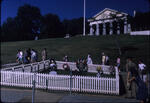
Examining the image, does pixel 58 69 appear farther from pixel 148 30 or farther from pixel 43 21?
pixel 148 30

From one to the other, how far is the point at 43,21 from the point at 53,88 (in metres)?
6.35

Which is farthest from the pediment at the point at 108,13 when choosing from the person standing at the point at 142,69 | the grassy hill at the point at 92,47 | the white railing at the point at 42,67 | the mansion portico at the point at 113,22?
the person standing at the point at 142,69

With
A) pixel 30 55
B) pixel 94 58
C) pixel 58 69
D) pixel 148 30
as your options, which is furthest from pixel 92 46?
pixel 148 30

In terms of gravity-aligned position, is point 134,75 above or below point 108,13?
below

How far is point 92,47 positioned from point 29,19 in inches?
199

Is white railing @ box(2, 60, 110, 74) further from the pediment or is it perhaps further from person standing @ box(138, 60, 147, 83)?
person standing @ box(138, 60, 147, 83)

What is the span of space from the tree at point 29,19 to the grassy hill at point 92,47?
1.97 meters

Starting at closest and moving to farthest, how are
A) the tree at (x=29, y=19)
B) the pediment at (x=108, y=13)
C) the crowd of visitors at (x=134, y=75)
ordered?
the crowd of visitors at (x=134, y=75) < the pediment at (x=108, y=13) < the tree at (x=29, y=19)

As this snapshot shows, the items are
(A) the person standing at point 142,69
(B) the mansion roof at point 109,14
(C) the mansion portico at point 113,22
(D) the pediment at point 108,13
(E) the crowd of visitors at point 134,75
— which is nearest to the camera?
(E) the crowd of visitors at point 134,75

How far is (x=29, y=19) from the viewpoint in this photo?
14.5 meters

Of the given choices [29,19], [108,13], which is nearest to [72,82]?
[108,13]

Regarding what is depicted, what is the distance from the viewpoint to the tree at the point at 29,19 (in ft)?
43.7

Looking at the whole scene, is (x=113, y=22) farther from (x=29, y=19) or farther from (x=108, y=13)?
(x=29, y=19)

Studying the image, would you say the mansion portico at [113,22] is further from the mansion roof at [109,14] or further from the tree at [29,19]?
the tree at [29,19]
